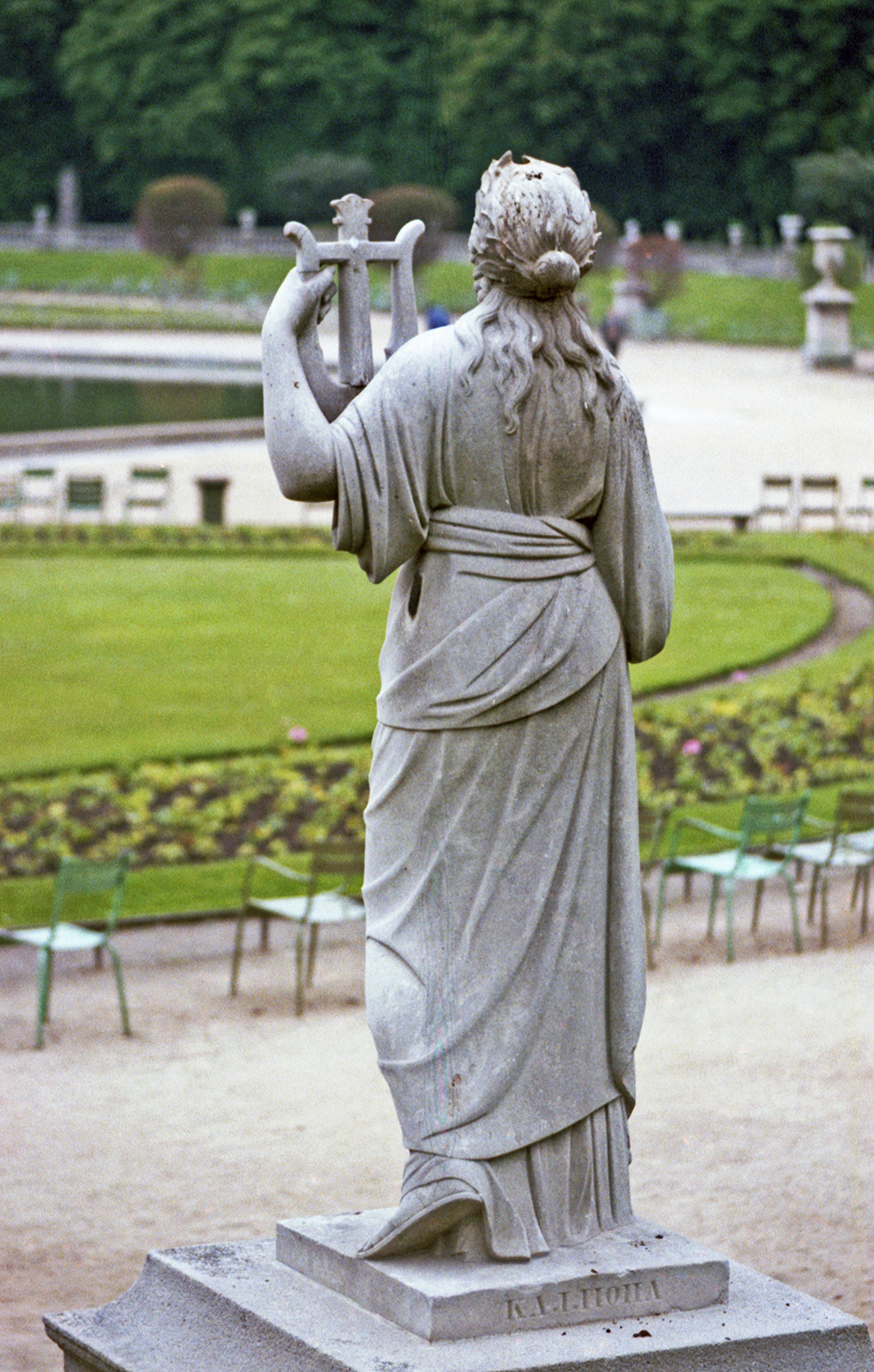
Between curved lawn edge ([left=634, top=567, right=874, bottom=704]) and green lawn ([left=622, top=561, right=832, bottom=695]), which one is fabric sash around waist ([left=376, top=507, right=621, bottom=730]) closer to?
green lawn ([left=622, top=561, right=832, bottom=695])

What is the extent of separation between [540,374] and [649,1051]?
16.1ft

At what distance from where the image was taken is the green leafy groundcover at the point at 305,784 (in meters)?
Answer: 12.5

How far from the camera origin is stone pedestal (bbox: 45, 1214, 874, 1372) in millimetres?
4531

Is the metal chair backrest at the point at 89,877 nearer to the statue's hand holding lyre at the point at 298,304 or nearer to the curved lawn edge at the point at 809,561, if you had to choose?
the statue's hand holding lyre at the point at 298,304

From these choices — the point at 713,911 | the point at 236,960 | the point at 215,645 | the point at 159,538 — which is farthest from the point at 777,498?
the point at 236,960

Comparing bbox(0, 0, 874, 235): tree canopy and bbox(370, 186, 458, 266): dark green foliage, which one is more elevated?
bbox(0, 0, 874, 235): tree canopy

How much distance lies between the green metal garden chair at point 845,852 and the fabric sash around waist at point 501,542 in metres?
6.34

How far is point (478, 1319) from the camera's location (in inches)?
179

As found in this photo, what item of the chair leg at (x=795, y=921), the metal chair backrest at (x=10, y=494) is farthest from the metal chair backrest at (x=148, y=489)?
the chair leg at (x=795, y=921)

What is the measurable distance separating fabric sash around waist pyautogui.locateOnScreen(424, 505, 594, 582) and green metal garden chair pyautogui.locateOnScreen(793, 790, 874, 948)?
250 inches

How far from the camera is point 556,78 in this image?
58.3 metres

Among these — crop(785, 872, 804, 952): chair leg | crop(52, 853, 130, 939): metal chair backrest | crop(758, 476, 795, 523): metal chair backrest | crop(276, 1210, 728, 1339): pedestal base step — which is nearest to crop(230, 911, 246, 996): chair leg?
crop(52, 853, 130, 939): metal chair backrest

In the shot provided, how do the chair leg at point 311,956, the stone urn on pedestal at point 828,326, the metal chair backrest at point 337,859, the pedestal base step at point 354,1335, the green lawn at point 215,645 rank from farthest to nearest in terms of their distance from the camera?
the stone urn on pedestal at point 828,326
the green lawn at point 215,645
the chair leg at point 311,956
the metal chair backrest at point 337,859
the pedestal base step at point 354,1335

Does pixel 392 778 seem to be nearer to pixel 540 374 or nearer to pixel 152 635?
pixel 540 374
